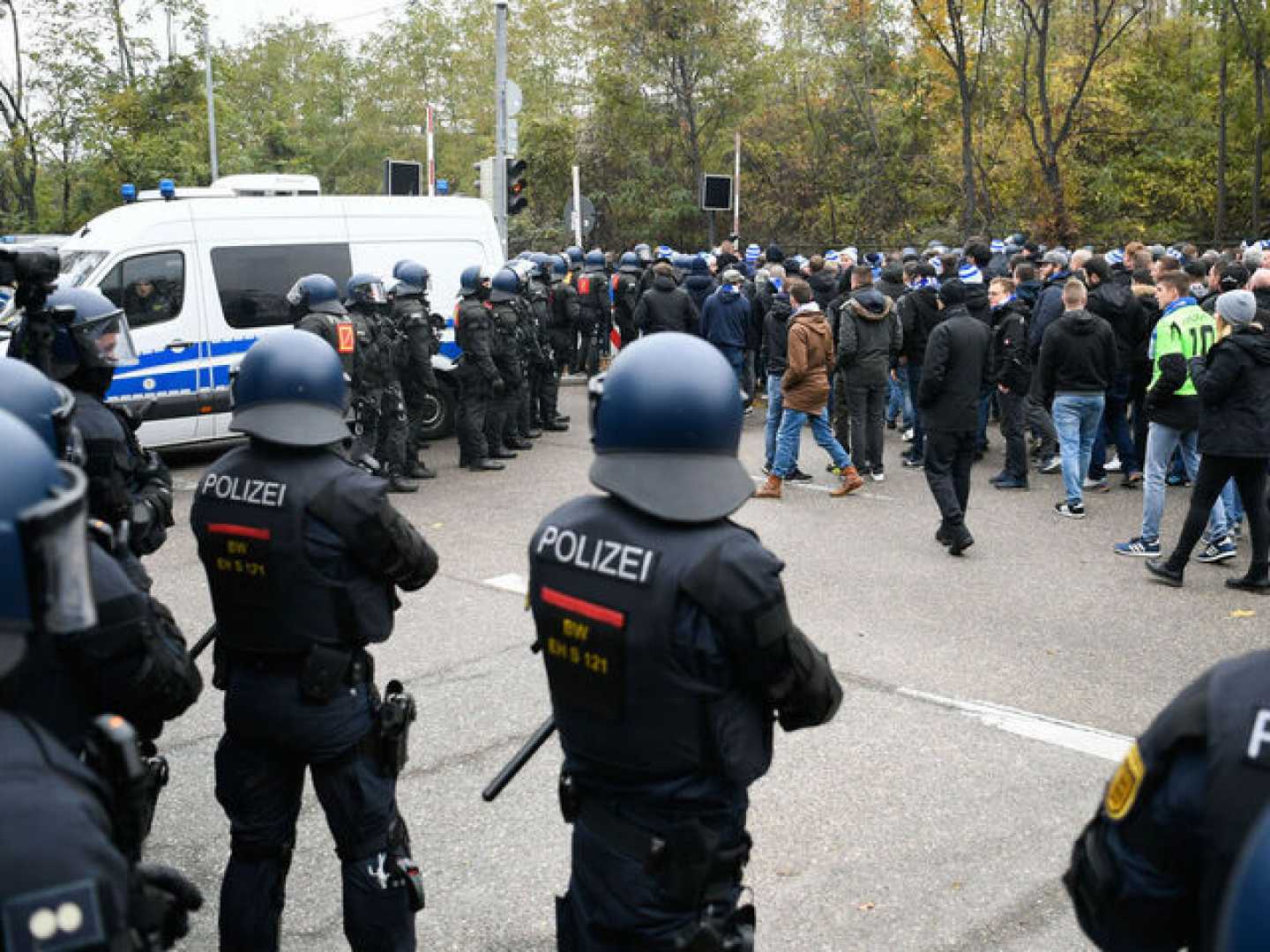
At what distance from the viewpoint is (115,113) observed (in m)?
26.9

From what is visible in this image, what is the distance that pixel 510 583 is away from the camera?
807 centimetres

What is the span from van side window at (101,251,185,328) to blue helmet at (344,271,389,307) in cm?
175

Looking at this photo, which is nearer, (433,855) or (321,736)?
(321,736)

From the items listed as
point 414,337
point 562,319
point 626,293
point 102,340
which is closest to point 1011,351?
point 414,337

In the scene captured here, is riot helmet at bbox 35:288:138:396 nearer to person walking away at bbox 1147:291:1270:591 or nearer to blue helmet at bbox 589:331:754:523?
blue helmet at bbox 589:331:754:523

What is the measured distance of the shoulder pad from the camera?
1.63 metres

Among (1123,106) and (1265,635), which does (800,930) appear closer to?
(1265,635)

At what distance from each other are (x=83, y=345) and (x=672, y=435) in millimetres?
2915

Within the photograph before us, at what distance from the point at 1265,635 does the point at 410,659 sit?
4.84 meters

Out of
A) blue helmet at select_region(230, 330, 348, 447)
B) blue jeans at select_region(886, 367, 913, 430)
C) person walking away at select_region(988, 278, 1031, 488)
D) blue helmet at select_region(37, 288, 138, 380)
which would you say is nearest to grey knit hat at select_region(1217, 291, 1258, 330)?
person walking away at select_region(988, 278, 1031, 488)

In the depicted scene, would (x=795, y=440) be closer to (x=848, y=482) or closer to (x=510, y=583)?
(x=848, y=482)

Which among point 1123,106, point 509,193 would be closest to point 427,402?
point 509,193

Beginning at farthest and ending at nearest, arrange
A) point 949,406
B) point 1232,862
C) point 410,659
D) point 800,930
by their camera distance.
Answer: point 949,406 → point 410,659 → point 800,930 → point 1232,862

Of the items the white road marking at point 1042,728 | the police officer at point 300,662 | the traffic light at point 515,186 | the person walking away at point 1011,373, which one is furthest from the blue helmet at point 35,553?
the traffic light at point 515,186
